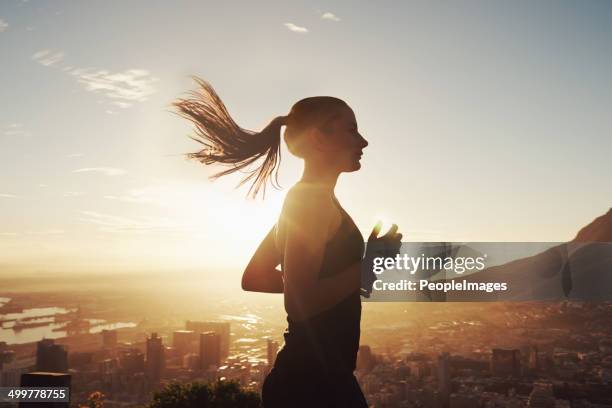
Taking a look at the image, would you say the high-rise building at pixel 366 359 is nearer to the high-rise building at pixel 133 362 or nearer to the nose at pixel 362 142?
the high-rise building at pixel 133 362

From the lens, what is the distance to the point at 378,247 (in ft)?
7.71

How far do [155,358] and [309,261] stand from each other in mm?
24494

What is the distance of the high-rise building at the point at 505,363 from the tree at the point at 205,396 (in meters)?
26.3

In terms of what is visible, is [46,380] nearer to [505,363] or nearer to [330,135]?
[330,135]

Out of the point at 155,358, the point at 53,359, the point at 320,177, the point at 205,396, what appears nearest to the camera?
the point at 320,177

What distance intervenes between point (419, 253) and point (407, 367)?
2026 centimetres

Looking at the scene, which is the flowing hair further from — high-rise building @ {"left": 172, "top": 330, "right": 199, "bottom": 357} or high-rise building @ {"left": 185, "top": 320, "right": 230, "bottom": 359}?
high-rise building @ {"left": 172, "top": 330, "right": 199, "bottom": 357}

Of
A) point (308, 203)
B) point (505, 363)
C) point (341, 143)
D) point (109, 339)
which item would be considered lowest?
point (505, 363)

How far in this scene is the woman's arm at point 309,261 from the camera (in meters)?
1.82

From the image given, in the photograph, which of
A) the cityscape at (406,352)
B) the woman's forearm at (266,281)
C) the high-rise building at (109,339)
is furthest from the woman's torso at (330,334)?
the high-rise building at (109,339)

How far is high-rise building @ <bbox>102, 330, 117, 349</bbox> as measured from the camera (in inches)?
1271

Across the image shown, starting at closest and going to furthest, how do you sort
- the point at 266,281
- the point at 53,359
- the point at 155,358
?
1. the point at 266,281
2. the point at 53,359
3. the point at 155,358

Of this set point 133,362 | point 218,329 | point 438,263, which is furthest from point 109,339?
point 438,263

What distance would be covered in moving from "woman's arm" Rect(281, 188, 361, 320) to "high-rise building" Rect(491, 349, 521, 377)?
31.9 metres
